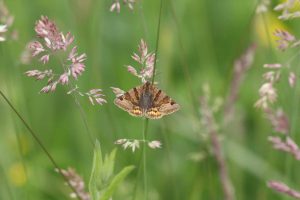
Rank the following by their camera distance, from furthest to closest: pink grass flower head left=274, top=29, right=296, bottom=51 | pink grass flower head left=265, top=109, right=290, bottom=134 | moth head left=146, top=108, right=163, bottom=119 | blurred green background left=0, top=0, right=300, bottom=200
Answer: blurred green background left=0, top=0, right=300, bottom=200
pink grass flower head left=265, top=109, right=290, bottom=134
pink grass flower head left=274, top=29, right=296, bottom=51
moth head left=146, top=108, right=163, bottom=119

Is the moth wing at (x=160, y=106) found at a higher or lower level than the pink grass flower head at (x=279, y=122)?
higher

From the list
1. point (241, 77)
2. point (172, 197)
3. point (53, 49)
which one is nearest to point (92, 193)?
point (53, 49)

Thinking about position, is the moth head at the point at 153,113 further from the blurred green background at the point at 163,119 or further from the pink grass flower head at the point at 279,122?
the blurred green background at the point at 163,119

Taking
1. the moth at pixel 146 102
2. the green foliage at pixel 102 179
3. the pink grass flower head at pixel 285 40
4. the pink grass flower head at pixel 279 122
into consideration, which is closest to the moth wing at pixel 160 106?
the moth at pixel 146 102

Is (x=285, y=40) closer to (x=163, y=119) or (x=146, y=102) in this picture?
(x=146, y=102)

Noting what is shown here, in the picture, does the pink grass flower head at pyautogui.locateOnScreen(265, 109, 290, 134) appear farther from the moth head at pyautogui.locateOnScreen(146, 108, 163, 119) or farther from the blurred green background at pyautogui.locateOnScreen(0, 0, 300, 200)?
the moth head at pyautogui.locateOnScreen(146, 108, 163, 119)

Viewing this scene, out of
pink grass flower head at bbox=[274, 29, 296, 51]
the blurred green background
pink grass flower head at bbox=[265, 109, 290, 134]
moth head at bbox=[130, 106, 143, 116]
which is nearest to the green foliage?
moth head at bbox=[130, 106, 143, 116]

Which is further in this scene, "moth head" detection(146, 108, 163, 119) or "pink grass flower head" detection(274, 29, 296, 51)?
"pink grass flower head" detection(274, 29, 296, 51)
